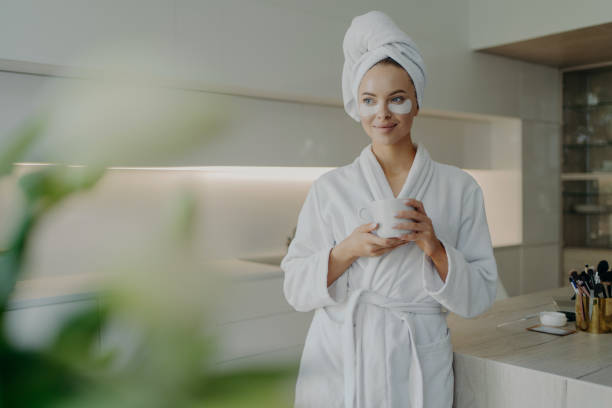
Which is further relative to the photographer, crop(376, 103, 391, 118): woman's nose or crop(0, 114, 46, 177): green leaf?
crop(376, 103, 391, 118): woman's nose

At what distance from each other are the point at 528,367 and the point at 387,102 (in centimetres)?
63

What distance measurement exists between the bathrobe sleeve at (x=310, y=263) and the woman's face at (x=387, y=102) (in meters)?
0.20

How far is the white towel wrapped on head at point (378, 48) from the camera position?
124cm

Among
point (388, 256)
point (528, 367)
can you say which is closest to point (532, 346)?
point (528, 367)

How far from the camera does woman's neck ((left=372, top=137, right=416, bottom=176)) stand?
4.44 feet

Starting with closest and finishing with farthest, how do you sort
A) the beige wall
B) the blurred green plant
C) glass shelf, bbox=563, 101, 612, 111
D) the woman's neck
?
1. the blurred green plant
2. the woman's neck
3. the beige wall
4. glass shelf, bbox=563, 101, 612, 111

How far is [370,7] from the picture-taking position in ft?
10.3

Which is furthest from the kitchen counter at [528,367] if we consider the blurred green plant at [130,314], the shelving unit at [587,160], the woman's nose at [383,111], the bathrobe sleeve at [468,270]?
the shelving unit at [587,160]

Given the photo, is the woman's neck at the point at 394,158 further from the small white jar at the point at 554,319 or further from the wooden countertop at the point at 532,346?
the small white jar at the point at 554,319

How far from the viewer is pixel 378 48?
1245 mm

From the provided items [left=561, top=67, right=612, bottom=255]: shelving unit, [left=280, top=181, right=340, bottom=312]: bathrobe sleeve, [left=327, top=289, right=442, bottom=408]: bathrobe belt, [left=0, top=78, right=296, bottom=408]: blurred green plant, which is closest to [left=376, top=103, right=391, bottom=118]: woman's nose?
[left=280, top=181, right=340, bottom=312]: bathrobe sleeve

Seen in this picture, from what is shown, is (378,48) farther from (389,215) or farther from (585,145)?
(585,145)

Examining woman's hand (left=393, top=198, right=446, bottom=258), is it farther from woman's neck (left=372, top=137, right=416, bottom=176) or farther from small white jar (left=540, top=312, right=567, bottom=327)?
small white jar (left=540, top=312, right=567, bottom=327)

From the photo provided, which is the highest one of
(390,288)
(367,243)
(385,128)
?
(385,128)
